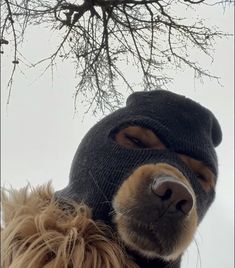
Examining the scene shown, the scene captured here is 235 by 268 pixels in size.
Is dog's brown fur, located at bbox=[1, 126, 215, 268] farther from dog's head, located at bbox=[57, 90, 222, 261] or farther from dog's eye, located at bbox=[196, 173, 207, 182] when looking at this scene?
dog's eye, located at bbox=[196, 173, 207, 182]

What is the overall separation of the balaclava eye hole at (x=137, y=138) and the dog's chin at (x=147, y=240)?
0.27 metres

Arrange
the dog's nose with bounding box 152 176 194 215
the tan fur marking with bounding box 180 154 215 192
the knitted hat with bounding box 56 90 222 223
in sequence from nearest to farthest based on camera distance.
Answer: the dog's nose with bounding box 152 176 194 215 → the knitted hat with bounding box 56 90 222 223 → the tan fur marking with bounding box 180 154 215 192

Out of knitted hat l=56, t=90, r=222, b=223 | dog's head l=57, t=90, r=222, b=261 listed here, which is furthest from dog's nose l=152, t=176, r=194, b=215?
knitted hat l=56, t=90, r=222, b=223

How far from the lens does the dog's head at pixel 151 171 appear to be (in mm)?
1456


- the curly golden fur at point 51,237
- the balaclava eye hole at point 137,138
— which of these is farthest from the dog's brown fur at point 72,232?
the balaclava eye hole at point 137,138

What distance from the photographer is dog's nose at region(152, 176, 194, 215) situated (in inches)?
54.8

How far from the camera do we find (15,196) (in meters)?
1.53

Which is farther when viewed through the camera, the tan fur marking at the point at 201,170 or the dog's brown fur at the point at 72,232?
the tan fur marking at the point at 201,170

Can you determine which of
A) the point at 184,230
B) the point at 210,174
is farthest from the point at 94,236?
the point at 210,174

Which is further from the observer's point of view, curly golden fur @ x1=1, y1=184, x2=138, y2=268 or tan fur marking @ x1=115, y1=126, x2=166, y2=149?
tan fur marking @ x1=115, y1=126, x2=166, y2=149

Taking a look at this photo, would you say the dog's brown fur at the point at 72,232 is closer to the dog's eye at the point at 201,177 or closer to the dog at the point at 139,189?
the dog at the point at 139,189

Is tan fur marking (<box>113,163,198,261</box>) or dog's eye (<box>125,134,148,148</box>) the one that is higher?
dog's eye (<box>125,134,148,148</box>)

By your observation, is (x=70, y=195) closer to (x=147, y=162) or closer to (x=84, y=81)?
(x=147, y=162)

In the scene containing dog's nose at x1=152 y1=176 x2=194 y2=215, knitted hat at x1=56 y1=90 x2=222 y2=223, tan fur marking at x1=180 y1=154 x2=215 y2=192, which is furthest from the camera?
tan fur marking at x1=180 y1=154 x2=215 y2=192
